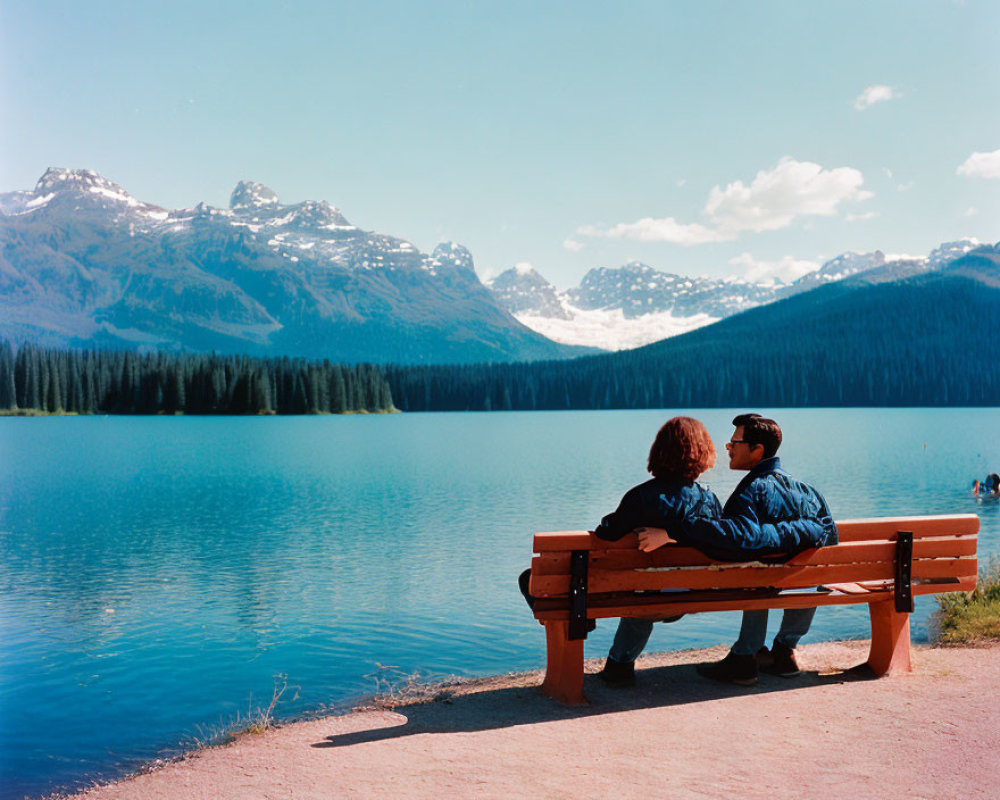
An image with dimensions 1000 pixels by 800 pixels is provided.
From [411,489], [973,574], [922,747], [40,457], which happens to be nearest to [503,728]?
[922,747]

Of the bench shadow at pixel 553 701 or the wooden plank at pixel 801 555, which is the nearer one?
the wooden plank at pixel 801 555

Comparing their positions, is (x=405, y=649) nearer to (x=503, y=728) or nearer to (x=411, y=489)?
(x=503, y=728)

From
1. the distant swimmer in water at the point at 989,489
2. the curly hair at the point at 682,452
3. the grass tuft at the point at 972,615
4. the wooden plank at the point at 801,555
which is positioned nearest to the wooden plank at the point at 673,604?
the wooden plank at the point at 801,555

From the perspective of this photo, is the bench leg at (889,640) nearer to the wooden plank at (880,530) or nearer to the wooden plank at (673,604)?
the wooden plank at (673,604)

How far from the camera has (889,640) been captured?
9.57 meters

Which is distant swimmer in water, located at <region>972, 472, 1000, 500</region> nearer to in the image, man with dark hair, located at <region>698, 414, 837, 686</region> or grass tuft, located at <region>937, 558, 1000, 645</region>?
grass tuft, located at <region>937, 558, 1000, 645</region>

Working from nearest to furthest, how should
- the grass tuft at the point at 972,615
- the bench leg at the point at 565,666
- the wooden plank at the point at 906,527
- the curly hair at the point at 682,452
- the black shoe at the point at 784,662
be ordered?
the curly hair at the point at 682,452
the bench leg at the point at 565,666
the wooden plank at the point at 906,527
the black shoe at the point at 784,662
the grass tuft at the point at 972,615

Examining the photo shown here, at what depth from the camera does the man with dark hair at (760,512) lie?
830 cm

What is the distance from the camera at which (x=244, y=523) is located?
31.5 metres

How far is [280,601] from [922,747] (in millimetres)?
14026

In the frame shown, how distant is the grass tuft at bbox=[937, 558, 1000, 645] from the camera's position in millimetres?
11898

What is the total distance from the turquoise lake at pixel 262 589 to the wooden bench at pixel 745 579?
5.00 metres

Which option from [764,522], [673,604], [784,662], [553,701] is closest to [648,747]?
[673,604]

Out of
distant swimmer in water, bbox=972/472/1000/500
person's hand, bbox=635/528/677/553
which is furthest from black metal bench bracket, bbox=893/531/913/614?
distant swimmer in water, bbox=972/472/1000/500
